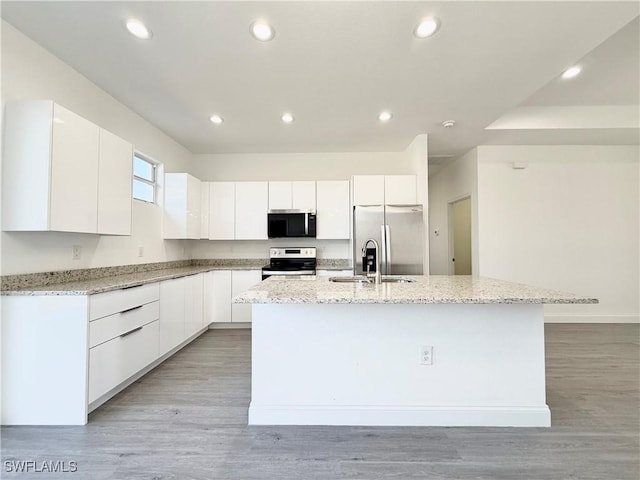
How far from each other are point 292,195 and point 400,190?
1.55 metres

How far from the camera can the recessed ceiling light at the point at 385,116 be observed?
10.7 ft

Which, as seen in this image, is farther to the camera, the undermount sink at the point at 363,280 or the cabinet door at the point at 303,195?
the cabinet door at the point at 303,195

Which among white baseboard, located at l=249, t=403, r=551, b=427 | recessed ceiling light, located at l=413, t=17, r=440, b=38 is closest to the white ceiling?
recessed ceiling light, located at l=413, t=17, r=440, b=38

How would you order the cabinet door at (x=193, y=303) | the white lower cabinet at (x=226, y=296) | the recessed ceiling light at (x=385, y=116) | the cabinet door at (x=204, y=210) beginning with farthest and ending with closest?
the cabinet door at (x=204, y=210) < the white lower cabinet at (x=226, y=296) < the cabinet door at (x=193, y=303) < the recessed ceiling light at (x=385, y=116)

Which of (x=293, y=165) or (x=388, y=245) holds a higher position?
(x=293, y=165)

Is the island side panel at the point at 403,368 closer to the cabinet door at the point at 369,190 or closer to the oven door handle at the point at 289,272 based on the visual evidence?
the oven door handle at the point at 289,272

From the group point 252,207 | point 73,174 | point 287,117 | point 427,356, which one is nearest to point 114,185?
point 73,174

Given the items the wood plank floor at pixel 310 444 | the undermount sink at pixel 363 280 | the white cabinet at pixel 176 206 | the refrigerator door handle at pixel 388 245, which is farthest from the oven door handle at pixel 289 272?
the wood plank floor at pixel 310 444

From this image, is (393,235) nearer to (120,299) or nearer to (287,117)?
(287,117)

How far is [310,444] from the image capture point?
5.62 ft

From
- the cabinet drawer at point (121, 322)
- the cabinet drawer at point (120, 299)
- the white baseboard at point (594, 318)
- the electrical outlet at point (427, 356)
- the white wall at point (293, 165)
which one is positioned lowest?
the white baseboard at point (594, 318)

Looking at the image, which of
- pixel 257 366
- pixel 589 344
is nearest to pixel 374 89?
pixel 257 366

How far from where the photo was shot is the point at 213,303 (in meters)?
4.10

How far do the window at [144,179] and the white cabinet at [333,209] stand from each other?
2.17 meters
